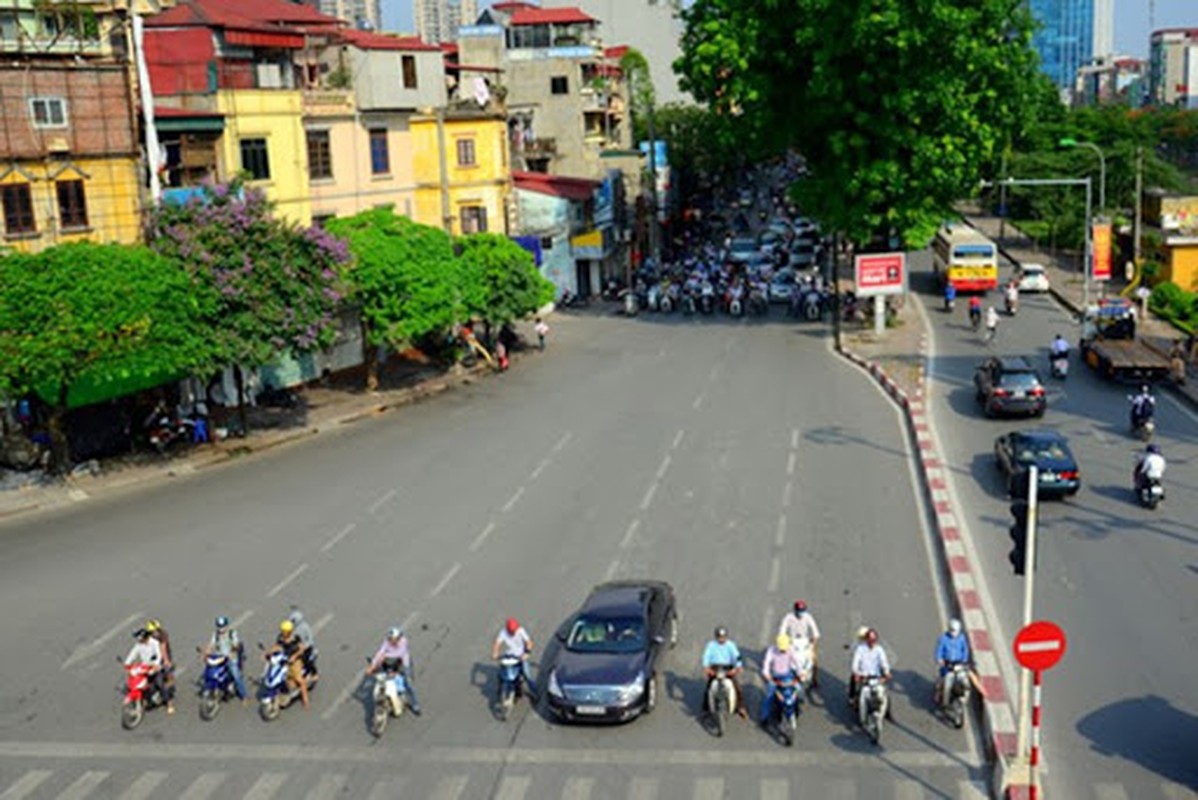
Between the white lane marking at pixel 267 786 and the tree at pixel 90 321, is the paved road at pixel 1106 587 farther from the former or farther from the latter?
the tree at pixel 90 321

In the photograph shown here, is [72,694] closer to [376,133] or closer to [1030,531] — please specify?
[1030,531]

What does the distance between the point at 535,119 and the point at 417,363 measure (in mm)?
32909

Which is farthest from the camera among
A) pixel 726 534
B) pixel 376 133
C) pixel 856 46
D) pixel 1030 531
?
pixel 376 133

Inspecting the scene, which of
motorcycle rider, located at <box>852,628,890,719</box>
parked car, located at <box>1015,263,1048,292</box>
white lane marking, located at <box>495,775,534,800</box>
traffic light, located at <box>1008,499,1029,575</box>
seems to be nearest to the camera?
white lane marking, located at <box>495,775,534,800</box>

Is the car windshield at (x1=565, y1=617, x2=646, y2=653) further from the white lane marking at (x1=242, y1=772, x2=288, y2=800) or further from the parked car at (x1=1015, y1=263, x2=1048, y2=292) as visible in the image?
the parked car at (x1=1015, y1=263, x2=1048, y2=292)

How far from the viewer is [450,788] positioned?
50.2 feet

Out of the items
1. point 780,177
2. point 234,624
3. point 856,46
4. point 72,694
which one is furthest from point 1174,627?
point 780,177

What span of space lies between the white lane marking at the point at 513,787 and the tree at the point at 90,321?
17.1 meters

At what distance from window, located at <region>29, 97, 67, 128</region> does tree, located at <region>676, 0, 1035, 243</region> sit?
2357 centimetres

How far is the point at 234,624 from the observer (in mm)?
20969

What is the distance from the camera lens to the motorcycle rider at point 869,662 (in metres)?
16.2

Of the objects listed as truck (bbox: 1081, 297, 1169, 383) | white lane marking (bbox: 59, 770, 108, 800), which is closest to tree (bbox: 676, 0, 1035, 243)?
truck (bbox: 1081, 297, 1169, 383)

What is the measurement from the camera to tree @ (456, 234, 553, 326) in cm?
4262

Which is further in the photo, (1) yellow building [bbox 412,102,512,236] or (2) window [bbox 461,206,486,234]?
(2) window [bbox 461,206,486,234]
